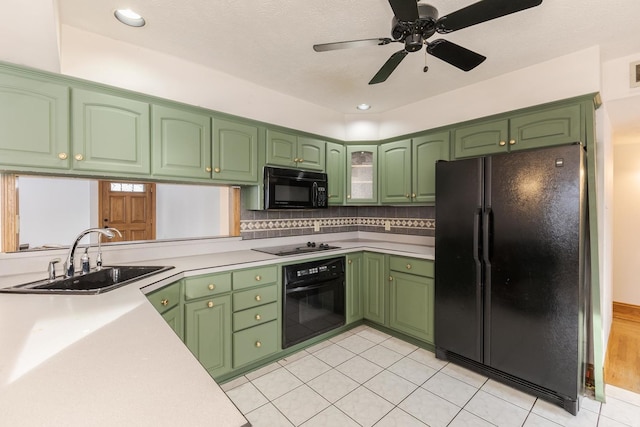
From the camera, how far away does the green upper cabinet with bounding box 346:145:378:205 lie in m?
3.28

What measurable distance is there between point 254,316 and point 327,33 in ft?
6.82

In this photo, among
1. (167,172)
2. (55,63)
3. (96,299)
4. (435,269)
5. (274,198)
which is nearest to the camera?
(96,299)

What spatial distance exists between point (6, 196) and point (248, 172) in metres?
1.52

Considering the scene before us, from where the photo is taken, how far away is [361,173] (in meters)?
3.34

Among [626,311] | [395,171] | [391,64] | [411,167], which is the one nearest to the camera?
[391,64]

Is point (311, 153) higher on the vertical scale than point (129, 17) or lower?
lower

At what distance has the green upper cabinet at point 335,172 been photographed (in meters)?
3.16

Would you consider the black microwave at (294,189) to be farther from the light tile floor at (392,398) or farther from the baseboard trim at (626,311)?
the baseboard trim at (626,311)

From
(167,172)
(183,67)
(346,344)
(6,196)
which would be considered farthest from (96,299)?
(346,344)

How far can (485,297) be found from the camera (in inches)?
83.2

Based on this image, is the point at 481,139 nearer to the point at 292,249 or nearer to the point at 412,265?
the point at 412,265

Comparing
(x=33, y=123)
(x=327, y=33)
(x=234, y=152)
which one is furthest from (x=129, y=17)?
(x=327, y=33)

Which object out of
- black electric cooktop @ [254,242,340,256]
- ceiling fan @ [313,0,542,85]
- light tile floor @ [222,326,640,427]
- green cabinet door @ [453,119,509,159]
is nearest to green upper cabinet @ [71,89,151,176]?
black electric cooktop @ [254,242,340,256]

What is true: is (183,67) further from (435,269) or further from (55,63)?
(435,269)
